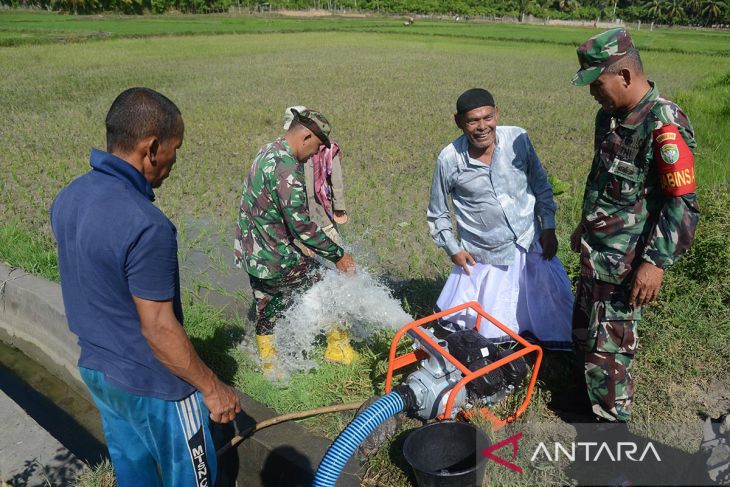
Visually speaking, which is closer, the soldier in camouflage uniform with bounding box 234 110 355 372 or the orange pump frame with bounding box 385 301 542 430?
the orange pump frame with bounding box 385 301 542 430

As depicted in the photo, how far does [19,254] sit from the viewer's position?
503 centimetres

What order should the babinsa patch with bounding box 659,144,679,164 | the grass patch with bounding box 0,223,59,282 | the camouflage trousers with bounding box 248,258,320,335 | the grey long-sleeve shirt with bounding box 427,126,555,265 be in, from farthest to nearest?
the grass patch with bounding box 0,223,59,282, the camouflage trousers with bounding box 248,258,320,335, the grey long-sleeve shirt with bounding box 427,126,555,265, the babinsa patch with bounding box 659,144,679,164

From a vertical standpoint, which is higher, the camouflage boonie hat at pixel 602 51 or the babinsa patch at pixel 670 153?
the camouflage boonie hat at pixel 602 51

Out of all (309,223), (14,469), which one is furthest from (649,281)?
(14,469)

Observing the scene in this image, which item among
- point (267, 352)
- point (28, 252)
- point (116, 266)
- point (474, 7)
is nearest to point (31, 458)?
point (267, 352)

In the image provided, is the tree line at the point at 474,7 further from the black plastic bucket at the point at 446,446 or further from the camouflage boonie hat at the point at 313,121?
the black plastic bucket at the point at 446,446

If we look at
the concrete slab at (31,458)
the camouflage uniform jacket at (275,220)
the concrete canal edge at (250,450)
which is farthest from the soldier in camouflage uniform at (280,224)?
the concrete slab at (31,458)

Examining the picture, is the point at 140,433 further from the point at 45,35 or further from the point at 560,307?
the point at 45,35

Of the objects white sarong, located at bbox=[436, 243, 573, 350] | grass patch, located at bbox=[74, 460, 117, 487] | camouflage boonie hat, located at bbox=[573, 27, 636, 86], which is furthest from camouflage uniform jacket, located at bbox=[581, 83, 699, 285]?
grass patch, located at bbox=[74, 460, 117, 487]

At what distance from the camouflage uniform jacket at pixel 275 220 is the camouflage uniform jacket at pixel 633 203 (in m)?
1.42

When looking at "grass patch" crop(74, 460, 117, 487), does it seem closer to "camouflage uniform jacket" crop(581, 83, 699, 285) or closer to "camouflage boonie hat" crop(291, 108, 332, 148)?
"camouflage boonie hat" crop(291, 108, 332, 148)

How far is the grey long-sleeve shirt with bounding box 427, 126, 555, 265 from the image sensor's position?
3.28 meters

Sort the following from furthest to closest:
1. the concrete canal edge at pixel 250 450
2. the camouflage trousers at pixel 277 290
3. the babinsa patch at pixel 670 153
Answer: the camouflage trousers at pixel 277 290 < the concrete canal edge at pixel 250 450 < the babinsa patch at pixel 670 153

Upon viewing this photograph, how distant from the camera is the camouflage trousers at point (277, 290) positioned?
3422 millimetres
